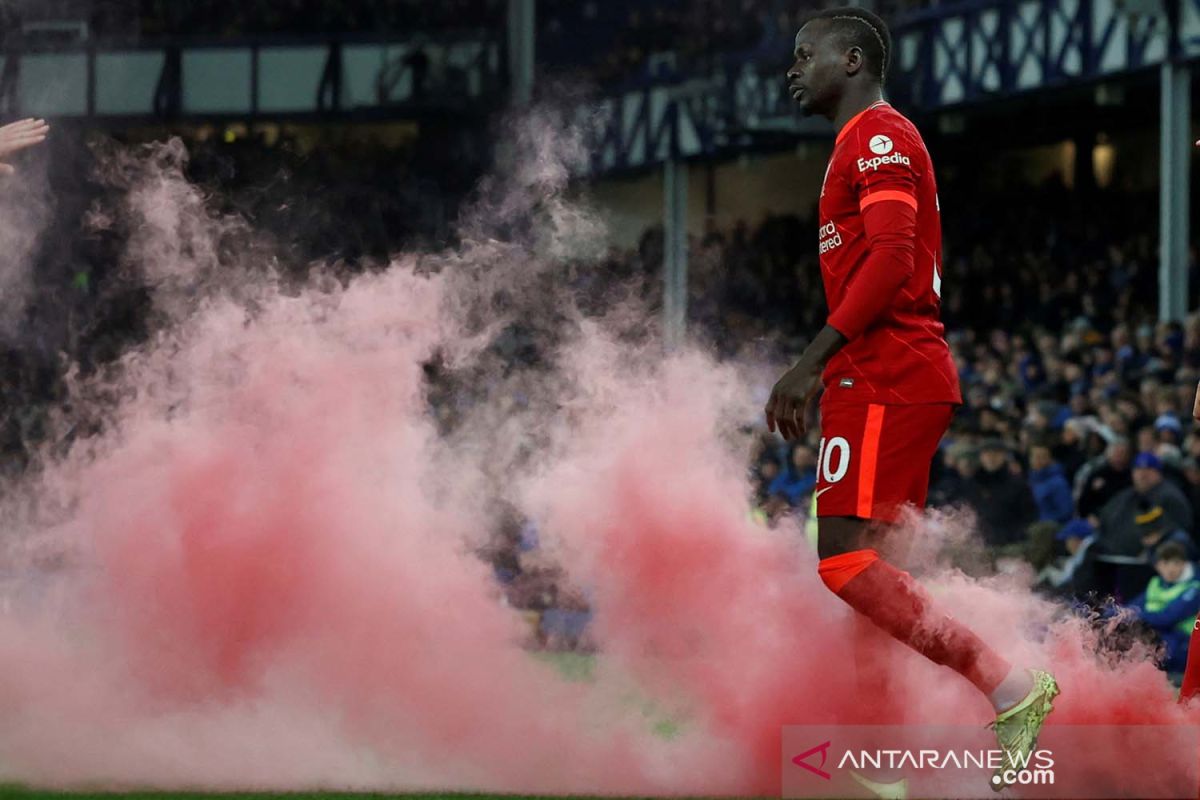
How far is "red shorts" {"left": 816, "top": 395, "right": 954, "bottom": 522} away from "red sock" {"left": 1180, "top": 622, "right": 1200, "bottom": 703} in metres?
0.87

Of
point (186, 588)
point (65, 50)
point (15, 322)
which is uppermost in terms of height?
point (65, 50)

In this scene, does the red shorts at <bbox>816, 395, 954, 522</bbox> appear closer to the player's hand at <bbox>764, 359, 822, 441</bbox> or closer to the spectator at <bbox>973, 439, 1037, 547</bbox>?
the player's hand at <bbox>764, 359, 822, 441</bbox>

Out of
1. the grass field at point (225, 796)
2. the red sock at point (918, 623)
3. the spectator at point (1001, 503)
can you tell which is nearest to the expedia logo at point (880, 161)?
the red sock at point (918, 623)

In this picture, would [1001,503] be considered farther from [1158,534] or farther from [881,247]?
[881,247]

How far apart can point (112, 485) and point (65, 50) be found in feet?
51.6

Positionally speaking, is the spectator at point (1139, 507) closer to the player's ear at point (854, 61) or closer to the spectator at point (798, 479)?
the spectator at point (798, 479)

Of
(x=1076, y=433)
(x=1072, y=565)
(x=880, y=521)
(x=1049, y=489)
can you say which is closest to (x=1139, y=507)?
(x=1072, y=565)

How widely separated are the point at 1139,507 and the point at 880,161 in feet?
23.7

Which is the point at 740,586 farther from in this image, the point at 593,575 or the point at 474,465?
the point at 474,465

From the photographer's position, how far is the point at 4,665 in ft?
22.2

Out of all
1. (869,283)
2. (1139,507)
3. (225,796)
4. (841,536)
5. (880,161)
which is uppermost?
(880,161)

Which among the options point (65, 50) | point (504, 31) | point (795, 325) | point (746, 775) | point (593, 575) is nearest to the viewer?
point (746, 775)

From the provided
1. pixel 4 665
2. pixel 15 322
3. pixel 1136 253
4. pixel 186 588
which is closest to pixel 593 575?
pixel 186 588

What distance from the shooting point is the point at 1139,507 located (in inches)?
472
